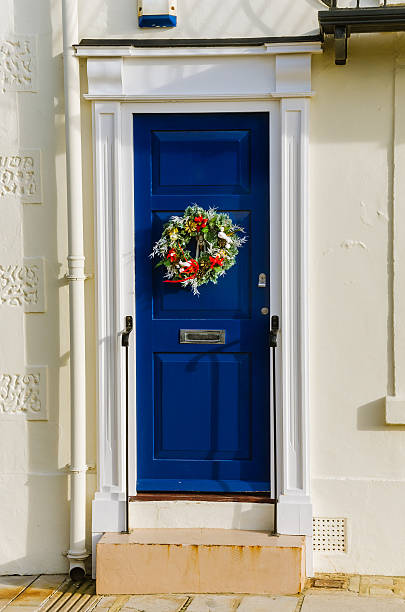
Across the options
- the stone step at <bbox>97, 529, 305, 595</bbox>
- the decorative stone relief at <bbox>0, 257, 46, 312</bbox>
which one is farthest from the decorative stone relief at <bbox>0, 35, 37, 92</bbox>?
the stone step at <bbox>97, 529, 305, 595</bbox>

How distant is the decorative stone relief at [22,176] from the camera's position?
5.18m

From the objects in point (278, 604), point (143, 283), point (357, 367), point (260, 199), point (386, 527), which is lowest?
point (278, 604)

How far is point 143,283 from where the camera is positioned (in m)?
5.18

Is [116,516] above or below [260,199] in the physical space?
below

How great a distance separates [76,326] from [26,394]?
0.53 m

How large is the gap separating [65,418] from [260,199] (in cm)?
173

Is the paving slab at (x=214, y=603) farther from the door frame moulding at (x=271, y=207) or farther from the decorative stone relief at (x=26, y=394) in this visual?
the decorative stone relief at (x=26, y=394)

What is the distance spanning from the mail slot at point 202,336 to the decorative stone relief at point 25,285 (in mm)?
850

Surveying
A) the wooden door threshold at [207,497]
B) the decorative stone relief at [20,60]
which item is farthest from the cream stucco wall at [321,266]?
the wooden door threshold at [207,497]

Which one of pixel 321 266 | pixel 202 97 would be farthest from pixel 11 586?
pixel 202 97

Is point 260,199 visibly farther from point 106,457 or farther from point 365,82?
point 106,457

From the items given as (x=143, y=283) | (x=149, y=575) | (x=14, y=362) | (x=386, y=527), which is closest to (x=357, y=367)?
(x=386, y=527)

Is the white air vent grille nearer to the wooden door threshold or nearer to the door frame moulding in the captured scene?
the door frame moulding

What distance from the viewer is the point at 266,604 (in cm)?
473
